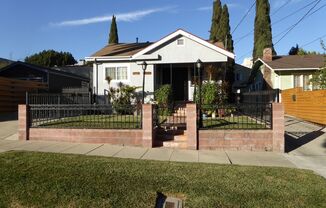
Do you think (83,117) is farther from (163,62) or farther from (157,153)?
(163,62)

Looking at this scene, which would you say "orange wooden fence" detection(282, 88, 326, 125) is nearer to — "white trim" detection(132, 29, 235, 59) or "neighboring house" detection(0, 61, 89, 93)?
"white trim" detection(132, 29, 235, 59)

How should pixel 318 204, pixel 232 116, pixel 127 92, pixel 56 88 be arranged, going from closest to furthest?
pixel 318 204
pixel 232 116
pixel 127 92
pixel 56 88

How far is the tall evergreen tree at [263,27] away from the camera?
1500 inches

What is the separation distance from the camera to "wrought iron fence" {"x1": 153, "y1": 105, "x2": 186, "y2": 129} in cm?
1259

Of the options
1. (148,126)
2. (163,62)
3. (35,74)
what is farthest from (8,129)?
(35,74)

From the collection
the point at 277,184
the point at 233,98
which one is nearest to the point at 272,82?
the point at 233,98

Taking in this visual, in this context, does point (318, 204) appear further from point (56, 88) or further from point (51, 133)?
point (56, 88)

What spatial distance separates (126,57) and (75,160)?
1217cm

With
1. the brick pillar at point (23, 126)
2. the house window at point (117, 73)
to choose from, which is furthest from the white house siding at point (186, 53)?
the brick pillar at point (23, 126)

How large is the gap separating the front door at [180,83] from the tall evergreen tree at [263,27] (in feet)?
61.6

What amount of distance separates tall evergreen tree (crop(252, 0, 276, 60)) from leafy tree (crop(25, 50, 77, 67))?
3209cm

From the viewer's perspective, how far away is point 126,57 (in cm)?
1992

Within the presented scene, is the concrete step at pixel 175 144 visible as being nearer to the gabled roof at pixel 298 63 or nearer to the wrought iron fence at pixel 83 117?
the wrought iron fence at pixel 83 117

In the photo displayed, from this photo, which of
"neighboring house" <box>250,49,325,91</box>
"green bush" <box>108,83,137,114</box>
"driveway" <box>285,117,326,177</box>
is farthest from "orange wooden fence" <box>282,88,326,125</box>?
"green bush" <box>108,83,137,114</box>
